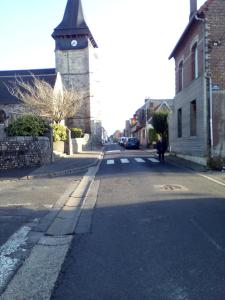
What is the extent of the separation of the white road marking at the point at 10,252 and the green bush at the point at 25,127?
14402 mm

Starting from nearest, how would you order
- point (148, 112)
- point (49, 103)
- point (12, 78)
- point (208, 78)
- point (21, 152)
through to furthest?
point (208, 78) < point (21, 152) < point (49, 103) < point (12, 78) < point (148, 112)

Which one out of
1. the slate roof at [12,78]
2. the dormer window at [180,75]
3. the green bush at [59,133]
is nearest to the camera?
the dormer window at [180,75]

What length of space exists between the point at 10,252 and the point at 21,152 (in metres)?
15.2

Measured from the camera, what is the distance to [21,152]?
21.0 metres

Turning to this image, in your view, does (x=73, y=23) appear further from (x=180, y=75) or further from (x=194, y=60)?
(x=194, y=60)

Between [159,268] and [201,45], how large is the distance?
711 inches

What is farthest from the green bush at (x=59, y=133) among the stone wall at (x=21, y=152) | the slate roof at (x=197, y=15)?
the slate roof at (x=197, y=15)

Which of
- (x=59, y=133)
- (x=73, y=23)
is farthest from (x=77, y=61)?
(x=59, y=133)

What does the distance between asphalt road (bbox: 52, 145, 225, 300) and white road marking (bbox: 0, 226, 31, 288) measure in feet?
2.26

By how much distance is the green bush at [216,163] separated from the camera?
1897cm

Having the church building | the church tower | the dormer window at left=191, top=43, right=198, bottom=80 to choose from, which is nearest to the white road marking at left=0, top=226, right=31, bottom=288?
the dormer window at left=191, top=43, right=198, bottom=80

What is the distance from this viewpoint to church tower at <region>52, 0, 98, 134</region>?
6406cm

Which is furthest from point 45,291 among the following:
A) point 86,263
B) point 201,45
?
point 201,45

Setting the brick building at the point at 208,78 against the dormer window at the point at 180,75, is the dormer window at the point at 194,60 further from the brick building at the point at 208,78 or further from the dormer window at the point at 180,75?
the dormer window at the point at 180,75
